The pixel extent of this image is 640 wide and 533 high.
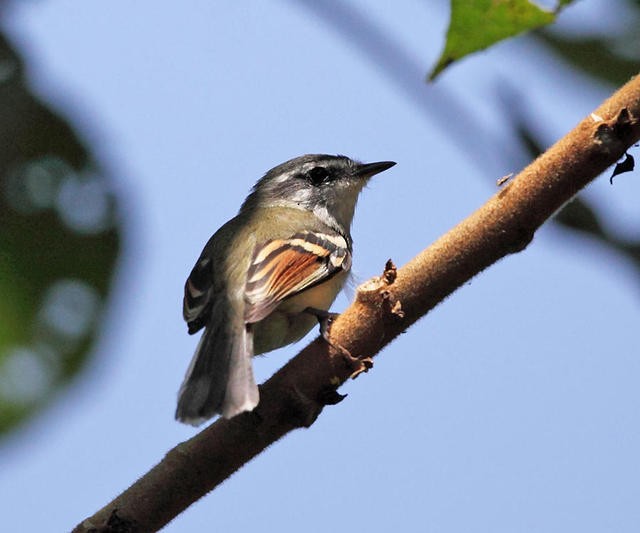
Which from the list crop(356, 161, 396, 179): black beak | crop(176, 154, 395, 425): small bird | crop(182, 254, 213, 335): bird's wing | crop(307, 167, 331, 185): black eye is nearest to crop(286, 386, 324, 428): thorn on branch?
crop(176, 154, 395, 425): small bird

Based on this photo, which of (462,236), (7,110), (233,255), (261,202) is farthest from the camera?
(261,202)

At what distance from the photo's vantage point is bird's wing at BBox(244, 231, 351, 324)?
12.1ft

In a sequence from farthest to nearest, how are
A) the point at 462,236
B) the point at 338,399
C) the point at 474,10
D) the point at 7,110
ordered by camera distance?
the point at 7,110 < the point at 338,399 < the point at 462,236 < the point at 474,10

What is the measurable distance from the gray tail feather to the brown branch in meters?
0.08

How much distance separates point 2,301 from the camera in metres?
2.96

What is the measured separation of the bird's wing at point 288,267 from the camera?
12.1 feet

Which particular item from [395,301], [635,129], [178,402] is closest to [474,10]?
[635,129]

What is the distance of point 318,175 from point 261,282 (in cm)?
205

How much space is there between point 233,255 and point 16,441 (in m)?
1.59

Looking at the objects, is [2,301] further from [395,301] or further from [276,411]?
[395,301]

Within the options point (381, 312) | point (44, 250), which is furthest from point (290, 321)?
point (381, 312)

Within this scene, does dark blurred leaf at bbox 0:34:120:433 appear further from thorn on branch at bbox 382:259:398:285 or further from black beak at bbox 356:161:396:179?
black beak at bbox 356:161:396:179

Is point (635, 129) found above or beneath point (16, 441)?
beneath

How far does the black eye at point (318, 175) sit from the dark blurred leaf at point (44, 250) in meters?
2.70
